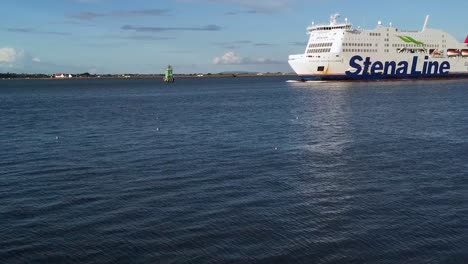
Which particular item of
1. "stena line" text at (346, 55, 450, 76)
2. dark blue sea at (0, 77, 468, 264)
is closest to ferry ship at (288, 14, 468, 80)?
"stena line" text at (346, 55, 450, 76)

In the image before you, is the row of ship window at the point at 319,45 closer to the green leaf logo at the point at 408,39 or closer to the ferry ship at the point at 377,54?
the ferry ship at the point at 377,54

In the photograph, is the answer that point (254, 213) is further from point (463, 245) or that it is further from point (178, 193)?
point (463, 245)

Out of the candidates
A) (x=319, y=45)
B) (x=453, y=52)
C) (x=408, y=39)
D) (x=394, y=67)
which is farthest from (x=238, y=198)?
(x=453, y=52)

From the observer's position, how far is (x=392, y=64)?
131000 millimetres

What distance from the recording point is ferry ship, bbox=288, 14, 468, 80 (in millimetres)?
123750

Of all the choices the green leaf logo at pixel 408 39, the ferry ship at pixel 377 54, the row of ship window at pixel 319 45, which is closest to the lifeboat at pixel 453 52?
the ferry ship at pixel 377 54

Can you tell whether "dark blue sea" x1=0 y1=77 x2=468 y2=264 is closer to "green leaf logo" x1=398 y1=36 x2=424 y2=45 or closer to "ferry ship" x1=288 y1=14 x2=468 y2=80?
"ferry ship" x1=288 y1=14 x2=468 y2=80

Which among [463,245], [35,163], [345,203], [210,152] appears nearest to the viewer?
[463,245]

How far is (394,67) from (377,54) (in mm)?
7253

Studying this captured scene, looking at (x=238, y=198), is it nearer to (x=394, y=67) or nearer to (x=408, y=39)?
(x=394, y=67)

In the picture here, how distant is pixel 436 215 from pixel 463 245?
272 cm

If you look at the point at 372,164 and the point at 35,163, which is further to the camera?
the point at 35,163

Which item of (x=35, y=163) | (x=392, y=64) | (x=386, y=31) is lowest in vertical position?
(x=35, y=163)

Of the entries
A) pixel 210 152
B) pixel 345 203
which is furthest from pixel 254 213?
pixel 210 152
